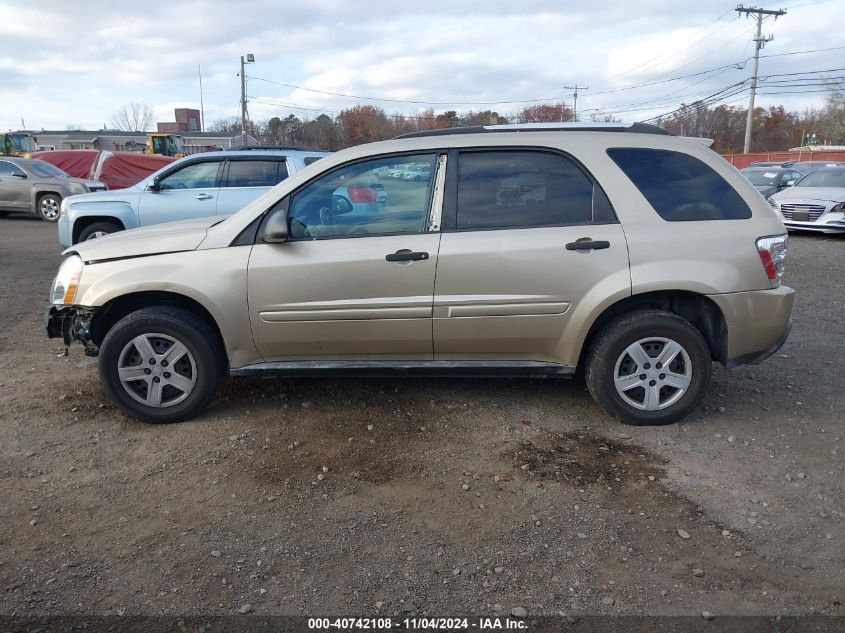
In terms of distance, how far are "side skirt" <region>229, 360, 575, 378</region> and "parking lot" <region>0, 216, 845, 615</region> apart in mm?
338

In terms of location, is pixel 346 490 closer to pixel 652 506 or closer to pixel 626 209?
pixel 652 506

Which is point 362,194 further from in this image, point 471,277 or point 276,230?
point 471,277

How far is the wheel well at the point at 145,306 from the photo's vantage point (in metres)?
4.40

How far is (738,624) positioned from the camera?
2.58m

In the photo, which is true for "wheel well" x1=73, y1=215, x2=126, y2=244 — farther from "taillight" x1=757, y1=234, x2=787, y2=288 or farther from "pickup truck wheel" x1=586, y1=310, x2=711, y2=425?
"taillight" x1=757, y1=234, x2=787, y2=288

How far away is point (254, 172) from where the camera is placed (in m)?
9.05

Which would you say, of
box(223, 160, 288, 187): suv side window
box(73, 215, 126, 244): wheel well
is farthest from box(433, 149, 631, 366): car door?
box(73, 215, 126, 244): wheel well

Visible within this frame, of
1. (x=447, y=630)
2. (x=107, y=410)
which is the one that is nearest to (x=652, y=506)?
(x=447, y=630)

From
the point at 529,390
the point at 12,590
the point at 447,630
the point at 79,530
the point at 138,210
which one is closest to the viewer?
the point at 447,630

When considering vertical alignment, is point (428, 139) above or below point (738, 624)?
above

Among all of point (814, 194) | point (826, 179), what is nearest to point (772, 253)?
point (814, 194)

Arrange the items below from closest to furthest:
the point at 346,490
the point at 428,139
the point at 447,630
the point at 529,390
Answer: the point at 447,630 → the point at 346,490 → the point at 428,139 → the point at 529,390

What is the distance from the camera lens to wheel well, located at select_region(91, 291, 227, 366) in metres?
4.40

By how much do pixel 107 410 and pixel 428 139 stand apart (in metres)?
2.87
